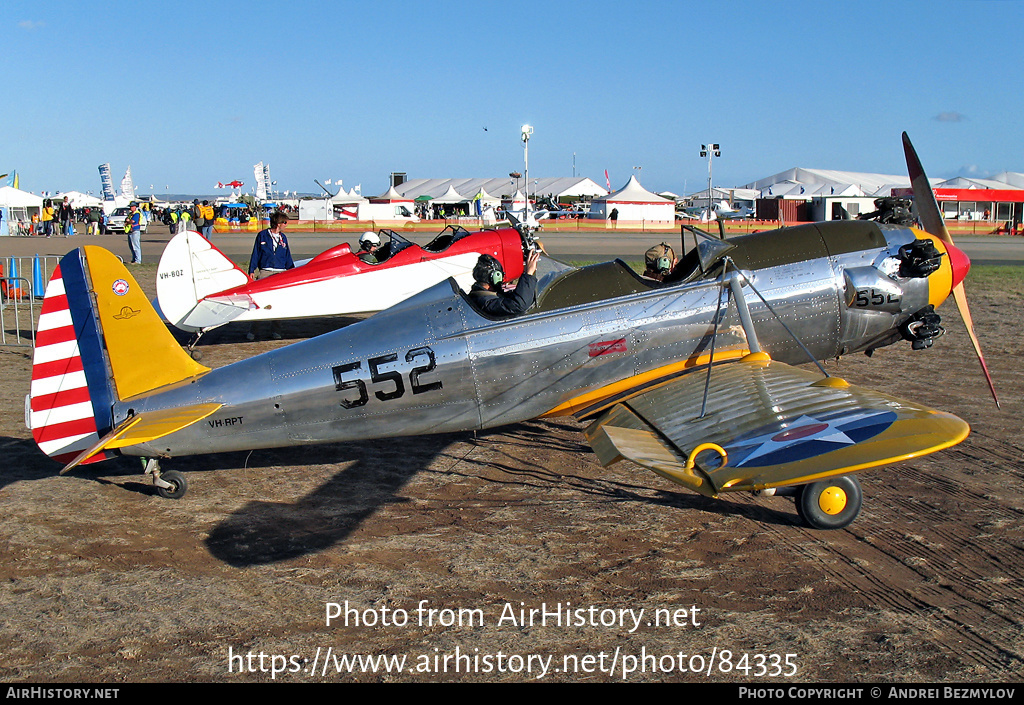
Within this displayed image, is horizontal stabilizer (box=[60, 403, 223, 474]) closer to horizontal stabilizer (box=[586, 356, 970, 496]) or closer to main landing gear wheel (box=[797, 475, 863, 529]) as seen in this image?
horizontal stabilizer (box=[586, 356, 970, 496])

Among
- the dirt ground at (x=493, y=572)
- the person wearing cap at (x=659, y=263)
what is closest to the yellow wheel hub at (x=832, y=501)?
the dirt ground at (x=493, y=572)

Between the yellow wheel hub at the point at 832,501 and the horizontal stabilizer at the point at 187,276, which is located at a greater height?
the horizontal stabilizer at the point at 187,276

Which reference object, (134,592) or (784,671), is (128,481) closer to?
(134,592)

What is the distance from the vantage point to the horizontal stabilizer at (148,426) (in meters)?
5.36

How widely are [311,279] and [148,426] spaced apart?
6.51 metres

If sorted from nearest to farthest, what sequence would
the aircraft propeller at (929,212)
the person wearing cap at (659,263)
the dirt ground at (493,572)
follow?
the dirt ground at (493,572) → the person wearing cap at (659,263) → the aircraft propeller at (929,212)

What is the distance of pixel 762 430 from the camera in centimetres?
503

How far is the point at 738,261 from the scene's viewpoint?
669cm

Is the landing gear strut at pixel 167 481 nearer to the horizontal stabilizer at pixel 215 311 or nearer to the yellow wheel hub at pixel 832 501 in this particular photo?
the yellow wheel hub at pixel 832 501

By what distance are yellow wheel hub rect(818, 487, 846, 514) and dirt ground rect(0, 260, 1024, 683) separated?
0.18 meters

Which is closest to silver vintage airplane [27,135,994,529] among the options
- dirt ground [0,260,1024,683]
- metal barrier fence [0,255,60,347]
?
dirt ground [0,260,1024,683]

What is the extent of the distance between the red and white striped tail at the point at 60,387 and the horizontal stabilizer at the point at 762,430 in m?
3.72

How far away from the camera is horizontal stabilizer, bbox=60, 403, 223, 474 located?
5359 millimetres
